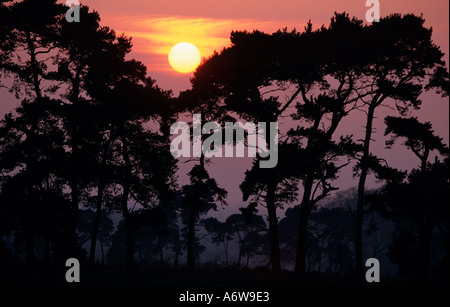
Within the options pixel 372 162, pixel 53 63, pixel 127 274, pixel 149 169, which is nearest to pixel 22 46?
pixel 53 63

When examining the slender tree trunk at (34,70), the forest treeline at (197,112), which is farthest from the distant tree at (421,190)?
the slender tree trunk at (34,70)

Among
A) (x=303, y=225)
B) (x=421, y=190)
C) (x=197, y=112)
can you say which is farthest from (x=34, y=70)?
(x=421, y=190)

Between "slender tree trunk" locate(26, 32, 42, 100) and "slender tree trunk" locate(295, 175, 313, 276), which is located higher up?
"slender tree trunk" locate(26, 32, 42, 100)

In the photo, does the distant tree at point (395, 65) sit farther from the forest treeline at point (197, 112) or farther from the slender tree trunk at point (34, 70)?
the slender tree trunk at point (34, 70)

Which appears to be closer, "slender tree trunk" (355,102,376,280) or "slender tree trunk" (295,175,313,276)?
"slender tree trunk" (355,102,376,280)

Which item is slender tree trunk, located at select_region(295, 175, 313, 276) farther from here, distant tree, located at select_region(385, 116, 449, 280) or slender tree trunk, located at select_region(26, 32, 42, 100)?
slender tree trunk, located at select_region(26, 32, 42, 100)

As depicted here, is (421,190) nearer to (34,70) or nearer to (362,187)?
(362,187)

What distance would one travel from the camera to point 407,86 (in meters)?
22.8

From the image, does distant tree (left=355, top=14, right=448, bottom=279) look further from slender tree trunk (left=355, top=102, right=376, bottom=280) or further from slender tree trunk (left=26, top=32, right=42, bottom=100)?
slender tree trunk (left=26, top=32, right=42, bottom=100)

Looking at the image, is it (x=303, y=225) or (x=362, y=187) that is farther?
(x=303, y=225)

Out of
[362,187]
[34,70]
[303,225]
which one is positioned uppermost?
[34,70]

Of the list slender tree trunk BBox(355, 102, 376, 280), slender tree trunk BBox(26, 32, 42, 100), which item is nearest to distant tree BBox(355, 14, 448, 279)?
slender tree trunk BBox(355, 102, 376, 280)

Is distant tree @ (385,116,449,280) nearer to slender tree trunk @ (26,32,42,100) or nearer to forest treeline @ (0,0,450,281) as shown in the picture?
forest treeline @ (0,0,450,281)
